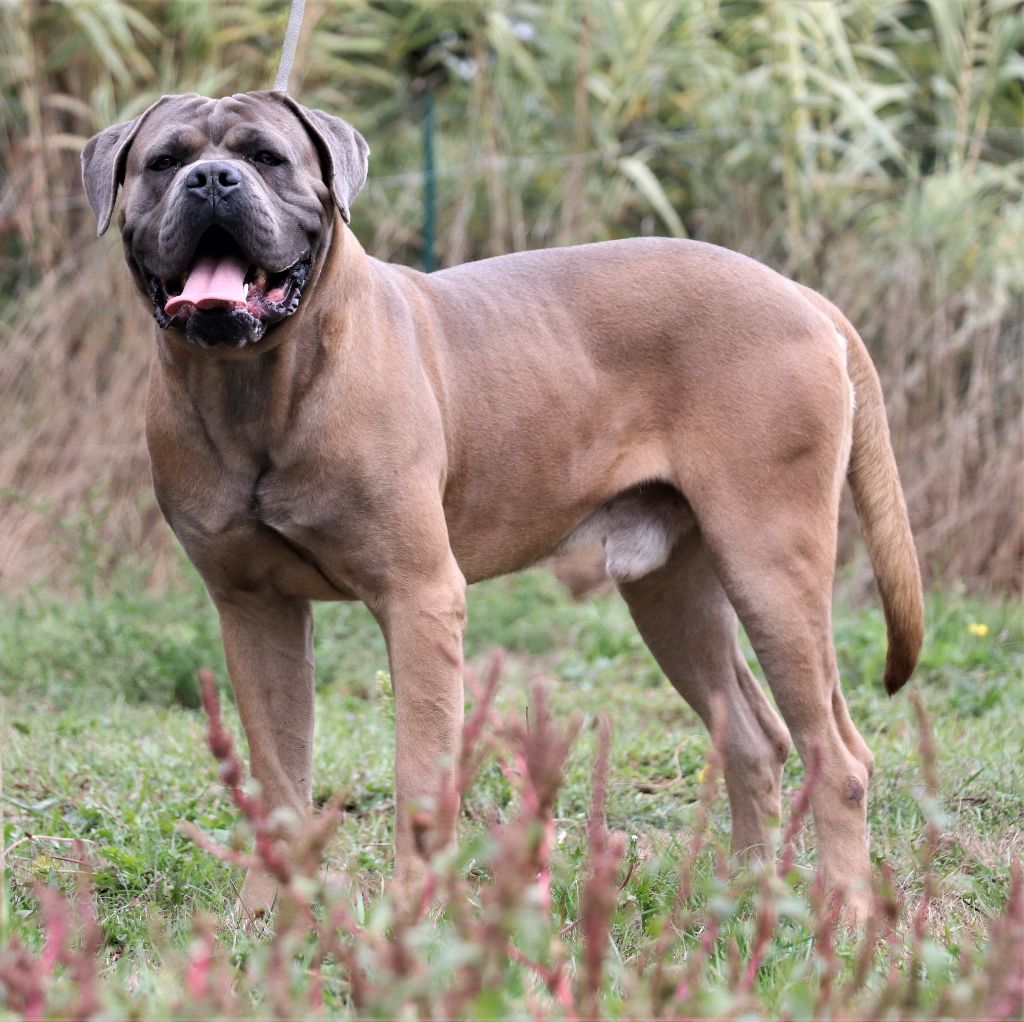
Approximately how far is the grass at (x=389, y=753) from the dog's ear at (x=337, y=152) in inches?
45.0

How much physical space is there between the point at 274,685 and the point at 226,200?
4.23 ft

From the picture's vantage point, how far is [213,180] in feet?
10.2

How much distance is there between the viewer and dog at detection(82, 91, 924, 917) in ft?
10.8

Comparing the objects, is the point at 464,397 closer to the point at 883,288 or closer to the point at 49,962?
the point at 49,962

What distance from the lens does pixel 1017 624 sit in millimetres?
5957

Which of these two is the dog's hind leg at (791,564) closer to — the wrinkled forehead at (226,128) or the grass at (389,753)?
the grass at (389,753)

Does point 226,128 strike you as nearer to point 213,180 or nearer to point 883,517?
point 213,180

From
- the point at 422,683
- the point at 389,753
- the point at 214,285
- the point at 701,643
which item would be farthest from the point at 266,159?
the point at 389,753

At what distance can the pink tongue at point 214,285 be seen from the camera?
3121mm

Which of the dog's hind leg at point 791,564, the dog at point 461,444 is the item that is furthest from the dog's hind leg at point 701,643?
the dog's hind leg at point 791,564

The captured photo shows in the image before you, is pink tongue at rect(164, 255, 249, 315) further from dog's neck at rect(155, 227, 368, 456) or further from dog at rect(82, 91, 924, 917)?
dog's neck at rect(155, 227, 368, 456)

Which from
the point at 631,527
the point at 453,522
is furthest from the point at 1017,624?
the point at 453,522

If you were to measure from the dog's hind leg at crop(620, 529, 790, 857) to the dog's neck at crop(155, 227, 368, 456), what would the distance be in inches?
50.3

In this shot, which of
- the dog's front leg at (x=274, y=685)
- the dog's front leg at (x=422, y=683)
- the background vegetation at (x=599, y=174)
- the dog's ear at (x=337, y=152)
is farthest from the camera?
the background vegetation at (x=599, y=174)
